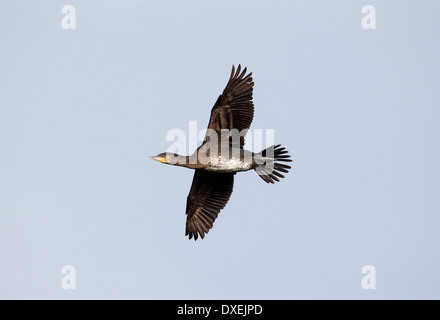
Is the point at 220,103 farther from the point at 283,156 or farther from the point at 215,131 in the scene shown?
the point at 283,156

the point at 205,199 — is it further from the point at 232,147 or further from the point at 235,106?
the point at 235,106

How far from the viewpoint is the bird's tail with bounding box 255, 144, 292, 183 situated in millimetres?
15695

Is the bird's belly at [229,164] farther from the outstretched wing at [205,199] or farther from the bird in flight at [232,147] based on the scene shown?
the outstretched wing at [205,199]

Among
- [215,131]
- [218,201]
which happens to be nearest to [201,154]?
[215,131]

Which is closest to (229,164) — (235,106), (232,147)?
(232,147)

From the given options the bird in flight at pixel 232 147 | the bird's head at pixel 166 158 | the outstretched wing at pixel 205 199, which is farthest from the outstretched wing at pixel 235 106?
the outstretched wing at pixel 205 199

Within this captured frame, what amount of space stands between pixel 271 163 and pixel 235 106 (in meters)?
1.40

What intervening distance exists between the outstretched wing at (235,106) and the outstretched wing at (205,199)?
1393 millimetres

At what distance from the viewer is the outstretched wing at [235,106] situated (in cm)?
1552

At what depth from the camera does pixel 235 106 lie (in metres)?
15.6

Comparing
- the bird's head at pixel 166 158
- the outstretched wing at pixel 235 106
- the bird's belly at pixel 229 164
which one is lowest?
the bird's belly at pixel 229 164

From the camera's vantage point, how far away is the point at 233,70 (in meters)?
15.6

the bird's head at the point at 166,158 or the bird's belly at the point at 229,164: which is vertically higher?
the bird's head at the point at 166,158
